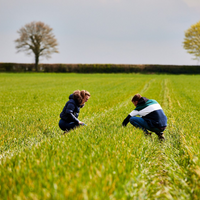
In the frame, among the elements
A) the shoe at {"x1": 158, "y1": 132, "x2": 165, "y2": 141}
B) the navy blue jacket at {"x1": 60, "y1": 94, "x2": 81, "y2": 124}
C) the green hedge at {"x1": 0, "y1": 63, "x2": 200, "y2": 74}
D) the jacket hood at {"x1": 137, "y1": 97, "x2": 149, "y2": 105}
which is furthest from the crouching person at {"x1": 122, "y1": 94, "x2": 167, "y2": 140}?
the green hedge at {"x1": 0, "y1": 63, "x2": 200, "y2": 74}

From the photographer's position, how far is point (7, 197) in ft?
7.30

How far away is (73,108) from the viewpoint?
5.39 meters

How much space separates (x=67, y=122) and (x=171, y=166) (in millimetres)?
3061

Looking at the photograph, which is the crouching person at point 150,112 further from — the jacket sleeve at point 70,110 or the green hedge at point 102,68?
the green hedge at point 102,68

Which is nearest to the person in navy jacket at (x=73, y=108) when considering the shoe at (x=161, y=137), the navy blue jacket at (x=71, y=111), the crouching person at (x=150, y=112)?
the navy blue jacket at (x=71, y=111)

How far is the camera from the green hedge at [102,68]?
59.4 meters

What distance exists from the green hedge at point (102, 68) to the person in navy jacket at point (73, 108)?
56500 mm

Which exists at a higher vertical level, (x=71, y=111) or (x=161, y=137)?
(x=71, y=111)

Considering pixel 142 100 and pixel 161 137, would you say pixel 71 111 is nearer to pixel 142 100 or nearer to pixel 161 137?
pixel 142 100

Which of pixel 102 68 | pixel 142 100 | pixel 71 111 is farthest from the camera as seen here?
pixel 102 68

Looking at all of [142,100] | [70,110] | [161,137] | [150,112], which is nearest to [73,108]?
[70,110]

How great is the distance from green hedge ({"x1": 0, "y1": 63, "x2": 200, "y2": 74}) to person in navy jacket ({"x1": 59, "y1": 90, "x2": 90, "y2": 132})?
56500 mm

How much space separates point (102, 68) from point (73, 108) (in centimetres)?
5766

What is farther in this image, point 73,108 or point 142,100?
point 73,108
